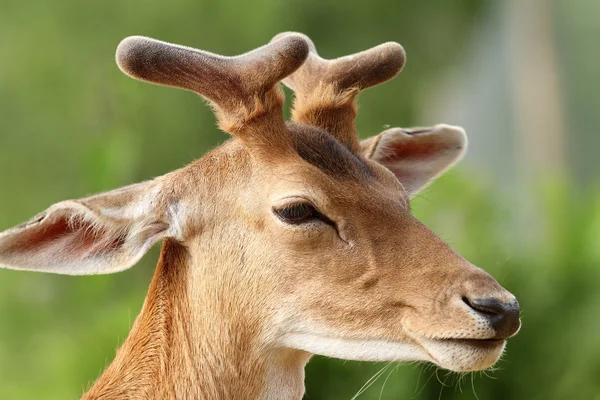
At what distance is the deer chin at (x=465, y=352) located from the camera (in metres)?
4.63

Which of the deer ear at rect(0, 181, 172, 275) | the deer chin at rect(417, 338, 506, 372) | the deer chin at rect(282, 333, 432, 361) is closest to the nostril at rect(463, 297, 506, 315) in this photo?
the deer chin at rect(417, 338, 506, 372)

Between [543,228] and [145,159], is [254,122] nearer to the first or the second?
[543,228]

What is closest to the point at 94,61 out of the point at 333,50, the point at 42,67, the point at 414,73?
the point at 42,67

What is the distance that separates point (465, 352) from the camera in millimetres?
4625

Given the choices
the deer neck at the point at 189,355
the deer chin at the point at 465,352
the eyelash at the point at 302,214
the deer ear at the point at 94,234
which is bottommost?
the deer chin at the point at 465,352

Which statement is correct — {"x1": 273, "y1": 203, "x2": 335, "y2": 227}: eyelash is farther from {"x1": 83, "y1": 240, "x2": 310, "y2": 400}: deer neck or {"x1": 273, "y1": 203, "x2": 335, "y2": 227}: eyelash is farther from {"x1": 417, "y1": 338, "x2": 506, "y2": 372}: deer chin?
{"x1": 417, "y1": 338, "x2": 506, "y2": 372}: deer chin

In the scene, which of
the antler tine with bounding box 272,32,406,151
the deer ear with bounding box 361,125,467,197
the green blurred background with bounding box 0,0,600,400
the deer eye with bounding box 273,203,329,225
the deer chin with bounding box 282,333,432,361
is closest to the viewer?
the deer chin with bounding box 282,333,432,361

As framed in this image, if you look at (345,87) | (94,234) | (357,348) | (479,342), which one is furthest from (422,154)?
(94,234)

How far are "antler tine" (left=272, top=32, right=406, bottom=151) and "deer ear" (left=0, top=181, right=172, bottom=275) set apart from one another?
37.2 inches

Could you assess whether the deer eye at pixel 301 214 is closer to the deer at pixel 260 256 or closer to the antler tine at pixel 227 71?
the deer at pixel 260 256

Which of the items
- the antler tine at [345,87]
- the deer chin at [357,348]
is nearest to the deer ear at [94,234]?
the deer chin at [357,348]

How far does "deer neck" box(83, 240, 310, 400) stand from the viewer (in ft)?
16.4

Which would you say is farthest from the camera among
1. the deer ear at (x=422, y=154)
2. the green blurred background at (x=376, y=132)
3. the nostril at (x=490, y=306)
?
the green blurred background at (x=376, y=132)

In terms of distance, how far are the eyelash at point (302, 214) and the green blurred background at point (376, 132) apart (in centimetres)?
234
